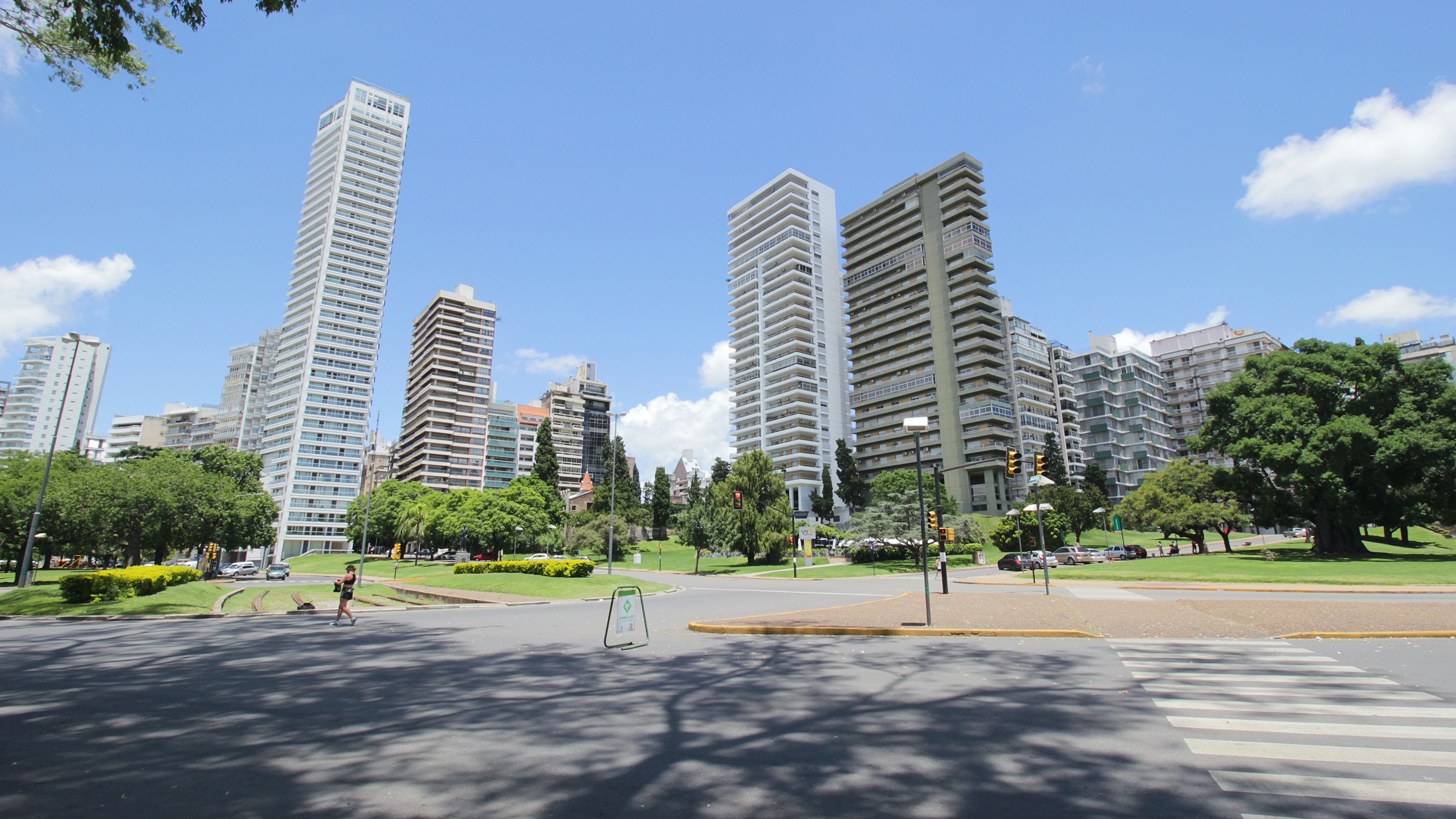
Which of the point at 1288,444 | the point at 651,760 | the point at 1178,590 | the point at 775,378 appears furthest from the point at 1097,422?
the point at 651,760

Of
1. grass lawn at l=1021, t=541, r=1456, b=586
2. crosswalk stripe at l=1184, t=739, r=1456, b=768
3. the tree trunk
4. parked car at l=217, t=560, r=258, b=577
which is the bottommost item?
parked car at l=217, t=560, r=258, b=577

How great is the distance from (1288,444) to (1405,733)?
38601 millimetres

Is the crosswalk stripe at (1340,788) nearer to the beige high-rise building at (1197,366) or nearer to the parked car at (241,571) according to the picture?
the parked car at (241,571)

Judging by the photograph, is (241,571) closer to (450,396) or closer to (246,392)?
(450,396)

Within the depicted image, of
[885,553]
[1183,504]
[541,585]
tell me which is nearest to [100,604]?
[541,585]

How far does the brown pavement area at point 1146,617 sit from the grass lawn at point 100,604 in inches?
727

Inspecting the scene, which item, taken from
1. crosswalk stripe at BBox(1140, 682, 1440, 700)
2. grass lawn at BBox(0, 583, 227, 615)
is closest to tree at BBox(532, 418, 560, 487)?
grass lawn at BBox(0, 583, 227, 615)

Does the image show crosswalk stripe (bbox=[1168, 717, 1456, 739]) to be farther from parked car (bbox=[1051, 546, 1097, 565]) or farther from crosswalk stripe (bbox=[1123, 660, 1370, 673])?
parked car (bbox=[1051, 546, 1097, 565])

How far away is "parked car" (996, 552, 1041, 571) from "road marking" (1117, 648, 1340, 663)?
3122cm

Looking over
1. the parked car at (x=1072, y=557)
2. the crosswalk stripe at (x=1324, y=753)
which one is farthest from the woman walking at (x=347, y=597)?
the parked car at (x=1072, y=557)

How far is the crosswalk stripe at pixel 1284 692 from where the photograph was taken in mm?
7766

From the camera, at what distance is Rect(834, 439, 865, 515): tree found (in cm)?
9412

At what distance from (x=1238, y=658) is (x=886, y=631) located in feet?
20.4

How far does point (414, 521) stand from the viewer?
235 ft
